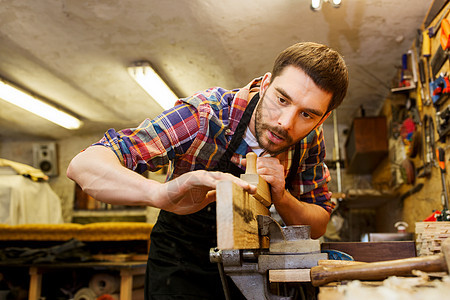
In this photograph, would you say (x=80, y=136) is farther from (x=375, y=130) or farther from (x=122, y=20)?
(x=375, y=130)

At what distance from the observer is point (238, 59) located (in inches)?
177

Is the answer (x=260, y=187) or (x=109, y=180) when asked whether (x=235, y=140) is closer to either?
(x=260, y=187)

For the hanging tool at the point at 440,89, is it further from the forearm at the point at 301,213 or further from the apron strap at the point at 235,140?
the apron strap at the point at 235,140

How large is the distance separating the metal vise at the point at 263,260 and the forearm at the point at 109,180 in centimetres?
27

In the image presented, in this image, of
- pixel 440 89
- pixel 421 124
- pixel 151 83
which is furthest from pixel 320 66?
pixel 151 83

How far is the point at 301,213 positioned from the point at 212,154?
16.4 inches

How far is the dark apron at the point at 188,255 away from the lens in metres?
1.54

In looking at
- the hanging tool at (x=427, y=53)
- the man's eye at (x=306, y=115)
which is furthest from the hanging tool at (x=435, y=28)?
the man's eye at (x=306, y=115)

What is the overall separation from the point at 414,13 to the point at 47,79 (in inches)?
168

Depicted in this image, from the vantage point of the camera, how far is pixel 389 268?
845mm

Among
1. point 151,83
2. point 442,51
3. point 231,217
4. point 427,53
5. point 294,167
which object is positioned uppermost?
point 151,83

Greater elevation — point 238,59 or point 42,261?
point 238,59

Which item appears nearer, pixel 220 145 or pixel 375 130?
pixel 220 145

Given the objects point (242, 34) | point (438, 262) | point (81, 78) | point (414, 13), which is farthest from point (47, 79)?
point (438, 262)
